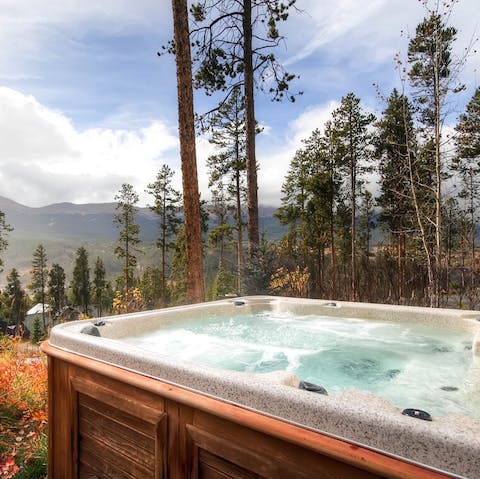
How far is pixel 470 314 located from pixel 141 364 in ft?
7.62

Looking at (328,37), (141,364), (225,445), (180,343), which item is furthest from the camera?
(328,37)

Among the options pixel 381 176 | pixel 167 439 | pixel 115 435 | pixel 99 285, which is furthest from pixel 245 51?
pixel 99 285

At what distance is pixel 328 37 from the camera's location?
6.10 meters

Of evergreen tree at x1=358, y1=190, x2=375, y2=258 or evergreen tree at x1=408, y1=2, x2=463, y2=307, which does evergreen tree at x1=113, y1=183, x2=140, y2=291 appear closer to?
evergreen tree at x1=358, y1=190, x2=375, y2=258

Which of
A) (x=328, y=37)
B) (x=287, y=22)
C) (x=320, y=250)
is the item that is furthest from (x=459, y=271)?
(x=320, y=250)

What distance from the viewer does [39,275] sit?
35312 millimetres

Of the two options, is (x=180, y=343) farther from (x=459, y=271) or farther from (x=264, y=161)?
(x=264, y=161)

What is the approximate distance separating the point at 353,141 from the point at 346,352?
13282 mm

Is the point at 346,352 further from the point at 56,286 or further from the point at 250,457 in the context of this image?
the point at 56,286

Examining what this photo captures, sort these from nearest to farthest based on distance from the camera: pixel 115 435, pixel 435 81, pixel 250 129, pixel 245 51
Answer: pixel 115 435 < pixel 435 81 < pixel 250 129 < pixel 245 51

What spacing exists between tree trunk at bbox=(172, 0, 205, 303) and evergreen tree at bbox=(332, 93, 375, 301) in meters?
9.76

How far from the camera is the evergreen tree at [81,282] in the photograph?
111 ft

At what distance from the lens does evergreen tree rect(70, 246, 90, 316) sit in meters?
33.8

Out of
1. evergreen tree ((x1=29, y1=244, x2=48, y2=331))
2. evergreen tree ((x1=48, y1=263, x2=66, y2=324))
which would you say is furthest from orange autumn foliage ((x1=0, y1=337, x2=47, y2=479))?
evergreen tree ((x1=29, y1=244, x2=48, y2=331))
